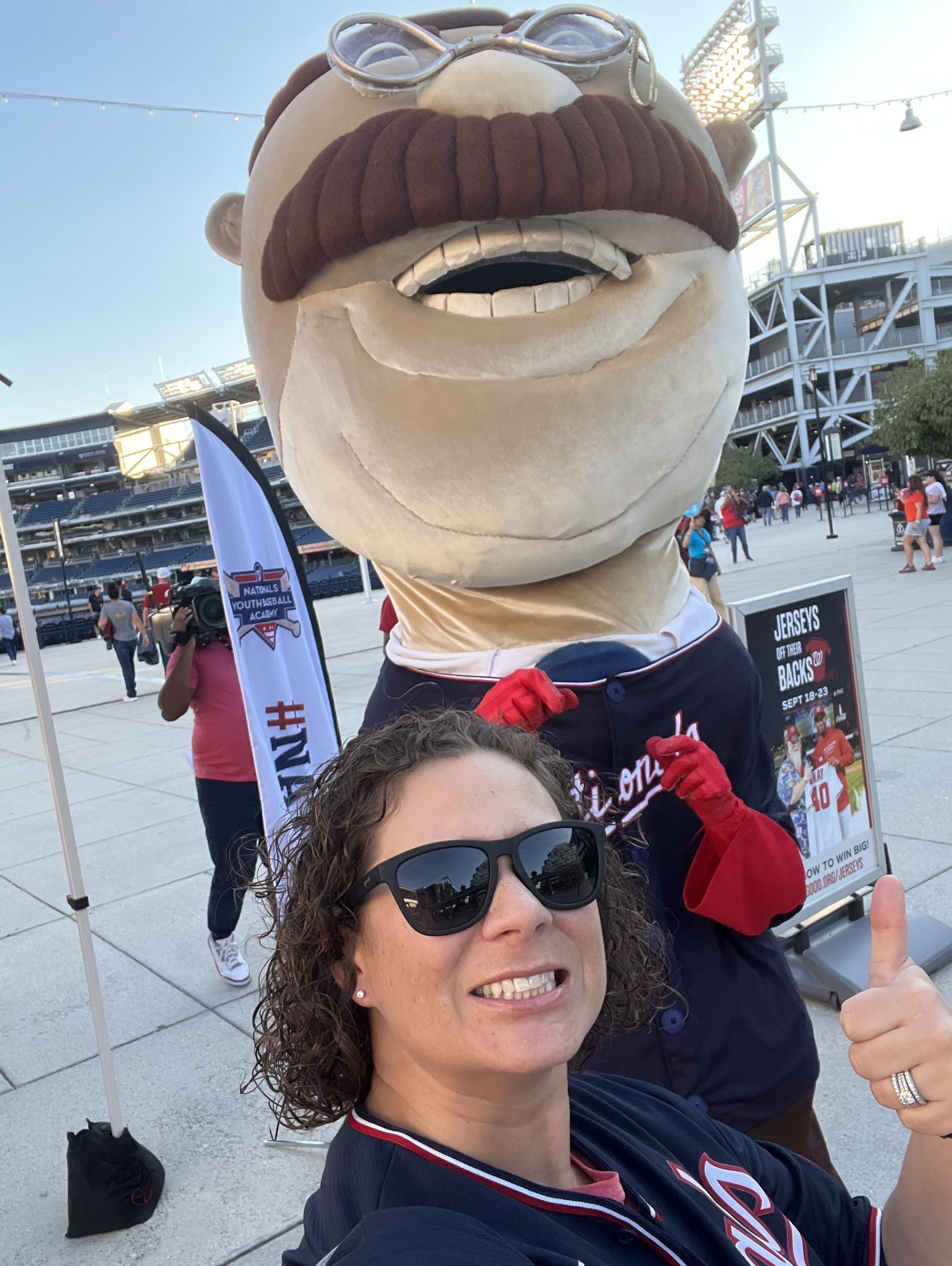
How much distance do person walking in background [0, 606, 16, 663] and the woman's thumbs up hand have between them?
25.6m

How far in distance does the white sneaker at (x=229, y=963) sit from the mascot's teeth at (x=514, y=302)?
2.97 metres

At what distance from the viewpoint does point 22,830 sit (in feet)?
24.8

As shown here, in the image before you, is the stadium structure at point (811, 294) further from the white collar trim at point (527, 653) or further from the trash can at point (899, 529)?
the white collar trim at point (527, 653)

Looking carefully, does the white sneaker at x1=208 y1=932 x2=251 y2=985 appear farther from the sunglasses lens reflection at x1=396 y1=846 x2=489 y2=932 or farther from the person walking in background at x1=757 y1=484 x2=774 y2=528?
the person walking in background at x1=757 y1=484 x2=774 y2=528

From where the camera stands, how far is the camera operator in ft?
13.5

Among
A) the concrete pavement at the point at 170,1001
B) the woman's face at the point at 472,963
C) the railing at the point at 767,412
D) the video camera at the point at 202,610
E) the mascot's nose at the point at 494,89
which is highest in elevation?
the railing at the point at 767,412

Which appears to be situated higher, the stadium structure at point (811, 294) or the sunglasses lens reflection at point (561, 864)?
the stadium structure at point (811, 294)

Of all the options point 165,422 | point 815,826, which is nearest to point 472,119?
point 815,826

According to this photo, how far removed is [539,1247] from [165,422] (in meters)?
87.7

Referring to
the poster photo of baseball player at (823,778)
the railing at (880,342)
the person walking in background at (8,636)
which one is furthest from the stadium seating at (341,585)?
the railing at (880,342)

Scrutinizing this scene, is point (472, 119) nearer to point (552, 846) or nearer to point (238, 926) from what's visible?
point (552, 846)

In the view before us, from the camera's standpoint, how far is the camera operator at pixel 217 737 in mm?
4105

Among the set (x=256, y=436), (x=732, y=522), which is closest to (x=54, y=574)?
(x=256, y=436)

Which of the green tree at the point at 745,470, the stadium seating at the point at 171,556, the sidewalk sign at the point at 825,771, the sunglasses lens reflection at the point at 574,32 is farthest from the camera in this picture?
the stadium seating at the point at 171,556
